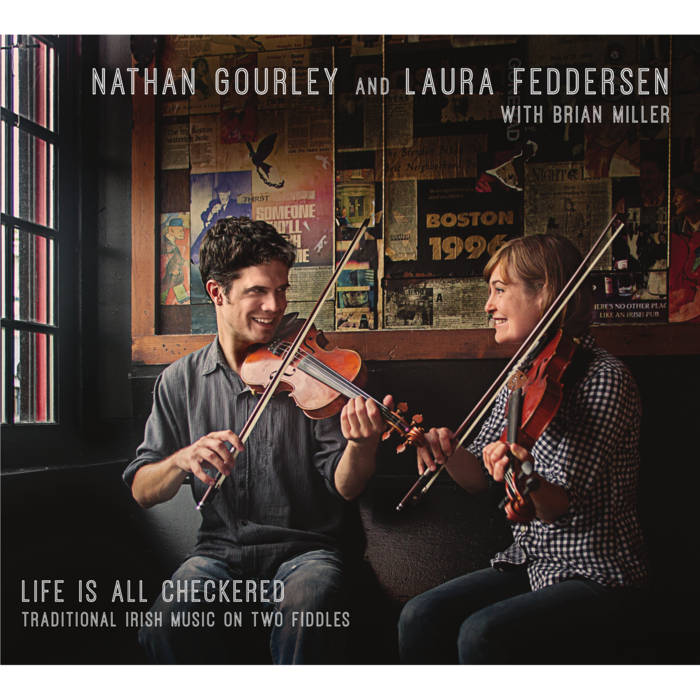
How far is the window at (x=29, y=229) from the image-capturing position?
2.33 m

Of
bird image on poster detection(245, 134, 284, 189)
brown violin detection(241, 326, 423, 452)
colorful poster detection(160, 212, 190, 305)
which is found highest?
bird image on poster detection(245, 134, 284, 189)

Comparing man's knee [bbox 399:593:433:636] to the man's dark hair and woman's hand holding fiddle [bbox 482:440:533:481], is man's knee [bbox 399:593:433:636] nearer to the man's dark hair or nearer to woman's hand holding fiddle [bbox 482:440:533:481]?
woman's hand holding fiddle [bbox 482:440:533:481]

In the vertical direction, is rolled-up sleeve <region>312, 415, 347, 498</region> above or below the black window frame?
below

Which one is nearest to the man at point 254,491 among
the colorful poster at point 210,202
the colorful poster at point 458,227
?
the colorful poster at point 210,202

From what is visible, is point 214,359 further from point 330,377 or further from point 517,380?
point 517,380

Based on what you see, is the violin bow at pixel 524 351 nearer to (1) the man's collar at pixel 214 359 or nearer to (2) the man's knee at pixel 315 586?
(2) the man's knee at pixel 315 586

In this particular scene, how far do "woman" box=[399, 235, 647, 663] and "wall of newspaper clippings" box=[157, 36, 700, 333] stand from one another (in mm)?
198

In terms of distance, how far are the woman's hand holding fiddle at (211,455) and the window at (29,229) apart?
1.86 feet

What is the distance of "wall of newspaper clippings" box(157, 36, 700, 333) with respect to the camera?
2186 mm

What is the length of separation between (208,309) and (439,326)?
0.77m

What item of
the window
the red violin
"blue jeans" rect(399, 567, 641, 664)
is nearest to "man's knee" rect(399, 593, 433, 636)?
"blue jeans" rect(399, 567, 641, 664)

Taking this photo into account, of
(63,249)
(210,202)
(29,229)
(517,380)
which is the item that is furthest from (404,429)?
(29,229)

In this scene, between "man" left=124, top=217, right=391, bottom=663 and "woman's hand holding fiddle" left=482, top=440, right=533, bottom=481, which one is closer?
"woman's hand holding fiddle" left=482, top=440, right=533, bottom=481

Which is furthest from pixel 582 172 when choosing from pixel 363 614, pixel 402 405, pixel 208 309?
pixel 363 614
